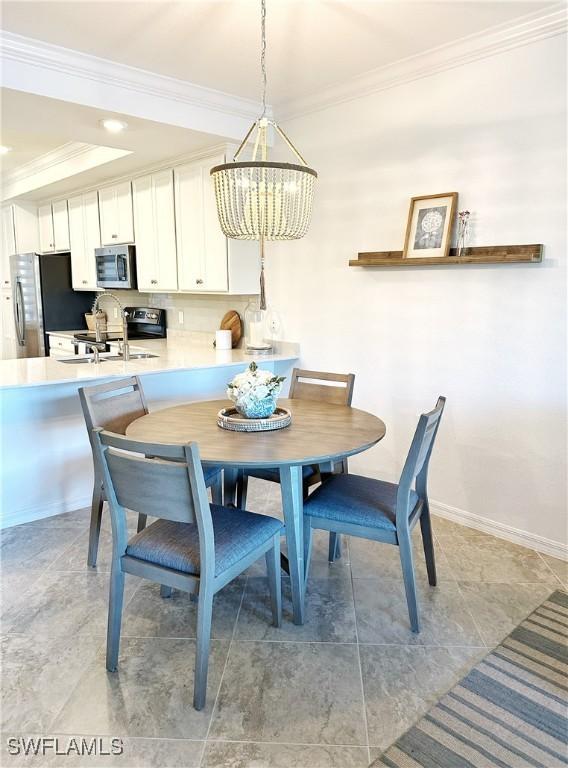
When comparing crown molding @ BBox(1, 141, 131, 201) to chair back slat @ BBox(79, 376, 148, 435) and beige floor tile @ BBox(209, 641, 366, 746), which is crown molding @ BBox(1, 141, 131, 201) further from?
beige floor tile @ BBox(209, 641, 366, 746)

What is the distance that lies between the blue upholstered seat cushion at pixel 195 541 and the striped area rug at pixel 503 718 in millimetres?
744

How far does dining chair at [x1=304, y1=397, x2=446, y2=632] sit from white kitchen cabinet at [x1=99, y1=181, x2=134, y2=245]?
3466mm

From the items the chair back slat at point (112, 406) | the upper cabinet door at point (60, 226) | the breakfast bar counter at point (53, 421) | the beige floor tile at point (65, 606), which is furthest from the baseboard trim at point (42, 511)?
the upper cabinet door at point (60, 226)

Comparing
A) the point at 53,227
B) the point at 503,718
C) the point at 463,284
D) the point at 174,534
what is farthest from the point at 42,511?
the point at 53,227

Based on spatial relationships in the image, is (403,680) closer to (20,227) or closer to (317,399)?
(317,399)

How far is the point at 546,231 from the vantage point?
259 centimetres

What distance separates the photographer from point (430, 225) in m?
3.02

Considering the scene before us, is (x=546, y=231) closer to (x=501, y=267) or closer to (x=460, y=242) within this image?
(x=501, y=267)

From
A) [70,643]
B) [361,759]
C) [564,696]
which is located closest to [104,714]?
[70,643]

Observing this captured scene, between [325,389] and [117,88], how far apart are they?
6.89ft

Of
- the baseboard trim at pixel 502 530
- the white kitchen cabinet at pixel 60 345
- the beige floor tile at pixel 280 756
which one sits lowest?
the beige floor tile at pixel 280 756

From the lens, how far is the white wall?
2.62m

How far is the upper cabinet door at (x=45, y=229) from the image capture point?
6.16 meters

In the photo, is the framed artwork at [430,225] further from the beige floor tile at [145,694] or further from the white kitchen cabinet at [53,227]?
the white kitchen cabinet at [53,227]
